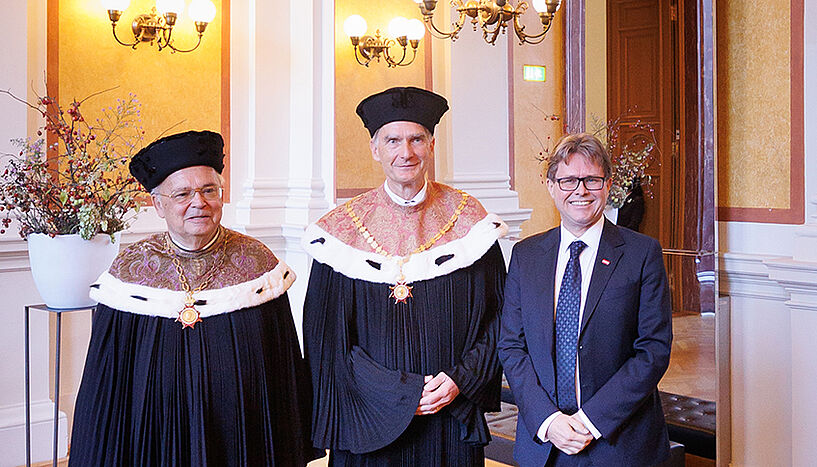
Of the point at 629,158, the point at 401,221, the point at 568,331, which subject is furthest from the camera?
the point at 629,158

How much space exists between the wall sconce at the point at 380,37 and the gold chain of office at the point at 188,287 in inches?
150

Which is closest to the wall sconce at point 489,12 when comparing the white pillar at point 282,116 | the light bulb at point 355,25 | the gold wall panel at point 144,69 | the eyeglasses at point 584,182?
the light bulb at point 355,25

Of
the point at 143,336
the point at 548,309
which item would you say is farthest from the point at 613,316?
the point at 143,336

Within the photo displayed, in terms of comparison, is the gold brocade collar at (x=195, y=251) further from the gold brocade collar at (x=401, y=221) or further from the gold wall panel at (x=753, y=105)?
the gold wall panel at (x=753, y=105)

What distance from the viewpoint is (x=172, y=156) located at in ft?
7.82

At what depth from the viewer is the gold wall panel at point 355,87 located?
6.08 meters

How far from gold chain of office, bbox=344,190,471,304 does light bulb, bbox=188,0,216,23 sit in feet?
9.73

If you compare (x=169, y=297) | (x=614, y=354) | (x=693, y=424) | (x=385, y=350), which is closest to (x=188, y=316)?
(x=169, y=297)

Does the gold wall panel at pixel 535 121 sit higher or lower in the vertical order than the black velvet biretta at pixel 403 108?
higher

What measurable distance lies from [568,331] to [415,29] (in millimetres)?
4140

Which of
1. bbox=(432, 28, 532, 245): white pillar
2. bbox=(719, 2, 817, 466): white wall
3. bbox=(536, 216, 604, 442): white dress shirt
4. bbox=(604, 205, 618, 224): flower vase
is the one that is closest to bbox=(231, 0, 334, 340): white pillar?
bbox=(432, 28, 532, 245): white pillar

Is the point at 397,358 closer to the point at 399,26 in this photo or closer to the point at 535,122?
the point at 399,26

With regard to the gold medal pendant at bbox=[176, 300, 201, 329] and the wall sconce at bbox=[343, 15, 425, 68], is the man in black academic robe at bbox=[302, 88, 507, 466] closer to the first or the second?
the gold medal pendant at bbox=[176, 300, 201, 329]

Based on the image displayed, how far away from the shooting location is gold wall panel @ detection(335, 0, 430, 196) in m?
6.08
